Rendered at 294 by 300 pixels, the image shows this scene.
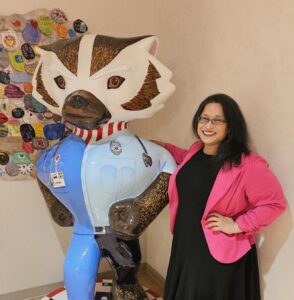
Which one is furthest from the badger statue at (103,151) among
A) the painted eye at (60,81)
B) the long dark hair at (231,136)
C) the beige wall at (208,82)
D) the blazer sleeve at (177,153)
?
the beige wall at (208,82)

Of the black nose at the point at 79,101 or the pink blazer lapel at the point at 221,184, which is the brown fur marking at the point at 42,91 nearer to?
the black nose at the point at 79,101

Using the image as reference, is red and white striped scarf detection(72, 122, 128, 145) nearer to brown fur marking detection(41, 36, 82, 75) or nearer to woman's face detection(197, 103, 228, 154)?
brown fur marking detection(41, 36, 82, 75)

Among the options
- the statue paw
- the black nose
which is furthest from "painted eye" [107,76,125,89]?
the statue paw

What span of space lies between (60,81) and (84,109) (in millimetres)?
185

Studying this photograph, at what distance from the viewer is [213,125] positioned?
1.17 metres

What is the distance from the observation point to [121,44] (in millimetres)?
1210

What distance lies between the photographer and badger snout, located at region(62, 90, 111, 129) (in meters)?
1.14

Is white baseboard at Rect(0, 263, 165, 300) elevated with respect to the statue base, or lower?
lower

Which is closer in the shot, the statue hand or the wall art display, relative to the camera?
the statue hand

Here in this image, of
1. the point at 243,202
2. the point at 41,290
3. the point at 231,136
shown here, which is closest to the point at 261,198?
the point at 243,202

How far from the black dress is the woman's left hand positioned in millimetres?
56

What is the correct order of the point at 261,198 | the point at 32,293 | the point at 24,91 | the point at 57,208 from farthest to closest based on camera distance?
the point at 32,293 → the point at 24,91 → the point at 57,208 → the point at 261,198

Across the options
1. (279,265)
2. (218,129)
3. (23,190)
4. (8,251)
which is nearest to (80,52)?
(218,129)

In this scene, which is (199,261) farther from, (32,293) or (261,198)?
(32,293)
